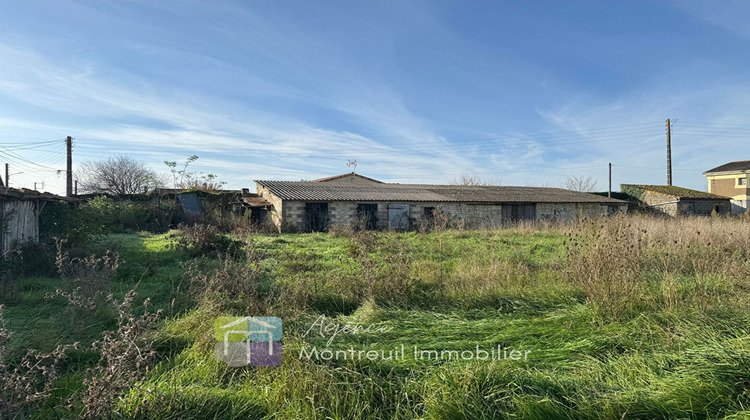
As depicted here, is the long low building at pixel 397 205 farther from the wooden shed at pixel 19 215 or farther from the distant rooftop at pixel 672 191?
the wooden shed at pixel 19 215

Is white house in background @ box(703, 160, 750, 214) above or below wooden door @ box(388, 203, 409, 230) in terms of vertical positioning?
above

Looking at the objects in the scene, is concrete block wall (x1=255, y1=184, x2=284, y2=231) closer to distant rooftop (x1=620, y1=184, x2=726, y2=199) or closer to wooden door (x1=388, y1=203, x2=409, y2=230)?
wooden door (x1=388, y1=203, x2=409, y2=230)

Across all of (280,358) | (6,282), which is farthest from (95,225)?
(280,358)

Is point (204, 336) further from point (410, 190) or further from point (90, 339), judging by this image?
point (410, 190)

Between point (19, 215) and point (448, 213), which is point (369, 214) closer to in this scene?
point (448, 213)

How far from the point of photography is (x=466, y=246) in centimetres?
1215

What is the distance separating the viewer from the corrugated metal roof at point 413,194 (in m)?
20.9

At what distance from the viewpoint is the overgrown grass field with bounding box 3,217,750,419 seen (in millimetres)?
2875

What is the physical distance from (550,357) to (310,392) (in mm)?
2206

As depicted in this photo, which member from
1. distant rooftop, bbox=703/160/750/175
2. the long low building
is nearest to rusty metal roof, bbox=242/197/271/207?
the long low building

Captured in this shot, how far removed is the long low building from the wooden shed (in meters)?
10.3

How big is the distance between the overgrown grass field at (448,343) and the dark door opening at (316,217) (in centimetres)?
1297

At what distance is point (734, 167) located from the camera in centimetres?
3591

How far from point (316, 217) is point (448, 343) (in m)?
16.8
